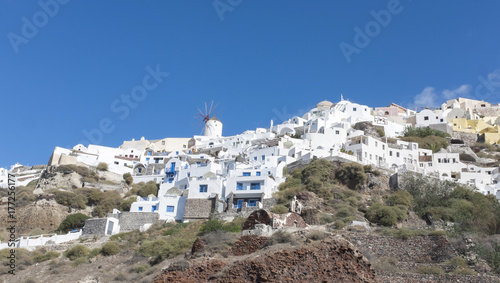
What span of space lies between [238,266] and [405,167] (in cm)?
3479

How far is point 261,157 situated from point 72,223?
20521 millimetres

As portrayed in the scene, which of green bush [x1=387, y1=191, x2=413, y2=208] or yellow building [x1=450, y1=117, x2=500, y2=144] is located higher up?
yellow building [x1=450, y1=117, x2=500, y2=144]

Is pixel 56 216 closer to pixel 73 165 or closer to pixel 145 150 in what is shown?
A: pixel 73 165

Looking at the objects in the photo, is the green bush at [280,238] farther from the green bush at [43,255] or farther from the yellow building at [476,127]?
the yellow building at [476,127]

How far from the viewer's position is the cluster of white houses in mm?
43312

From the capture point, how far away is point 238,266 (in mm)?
16562

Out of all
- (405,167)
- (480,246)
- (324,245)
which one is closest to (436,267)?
(480,246)

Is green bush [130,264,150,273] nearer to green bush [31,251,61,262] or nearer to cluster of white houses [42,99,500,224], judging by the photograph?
green bush [31,251,61,262]

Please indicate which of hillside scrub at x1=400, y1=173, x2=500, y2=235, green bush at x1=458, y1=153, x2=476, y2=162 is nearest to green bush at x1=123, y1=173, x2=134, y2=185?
hillside scrub at x1=400, y1=173, x2=500, y2=235

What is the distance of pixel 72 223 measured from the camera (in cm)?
4306

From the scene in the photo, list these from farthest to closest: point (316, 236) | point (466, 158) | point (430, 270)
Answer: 1. point (466, 158)
2. point (430, 270)
3. point (316, 236)

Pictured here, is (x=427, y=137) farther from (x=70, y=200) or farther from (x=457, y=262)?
(x=457, y=262)

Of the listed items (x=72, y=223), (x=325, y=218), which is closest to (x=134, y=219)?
(x=72, y=223)

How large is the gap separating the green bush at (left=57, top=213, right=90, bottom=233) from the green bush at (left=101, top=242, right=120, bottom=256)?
8.29m
